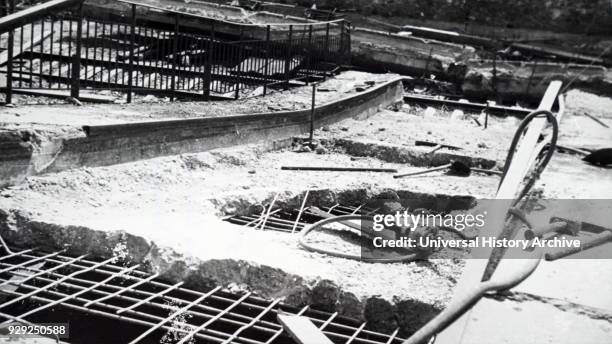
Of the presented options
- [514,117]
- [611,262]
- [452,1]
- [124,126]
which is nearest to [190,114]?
[124,126]

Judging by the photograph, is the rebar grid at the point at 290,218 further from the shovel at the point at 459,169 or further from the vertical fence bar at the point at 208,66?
the vertical fence bar at the point at 208,66

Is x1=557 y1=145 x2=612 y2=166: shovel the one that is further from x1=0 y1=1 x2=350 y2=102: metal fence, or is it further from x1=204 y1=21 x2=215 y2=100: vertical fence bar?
x1=204 y1=21 x2=215 y2=100: vertical fence bar

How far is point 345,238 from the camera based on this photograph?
18.4ft

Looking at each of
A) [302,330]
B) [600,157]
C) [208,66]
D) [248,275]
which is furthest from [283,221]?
[600,157]

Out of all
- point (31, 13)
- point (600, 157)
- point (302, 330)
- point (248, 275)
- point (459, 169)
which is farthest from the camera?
point (600, 157)

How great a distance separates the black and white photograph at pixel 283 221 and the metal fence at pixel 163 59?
136 millimetres

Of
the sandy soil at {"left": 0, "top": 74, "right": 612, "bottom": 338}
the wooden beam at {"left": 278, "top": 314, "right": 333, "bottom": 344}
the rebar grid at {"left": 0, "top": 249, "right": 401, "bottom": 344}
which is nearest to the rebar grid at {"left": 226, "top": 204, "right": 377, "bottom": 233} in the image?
the sandy soil at {"left": 0, "top": 74, "right": 612, "bottom": 338}

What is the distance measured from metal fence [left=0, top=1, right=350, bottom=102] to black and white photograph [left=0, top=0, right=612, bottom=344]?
136 mm

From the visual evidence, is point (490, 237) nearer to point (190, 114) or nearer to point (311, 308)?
point (311, 308)

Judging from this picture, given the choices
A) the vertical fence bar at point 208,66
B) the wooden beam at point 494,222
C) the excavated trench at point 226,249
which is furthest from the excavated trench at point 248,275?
the vertical fence bar at point 208,66

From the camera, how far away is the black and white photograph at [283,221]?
357 centimetres

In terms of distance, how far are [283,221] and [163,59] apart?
4840mm

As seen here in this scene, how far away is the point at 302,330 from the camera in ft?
10.5

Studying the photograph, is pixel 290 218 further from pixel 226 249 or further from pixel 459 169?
pixel 459 169
